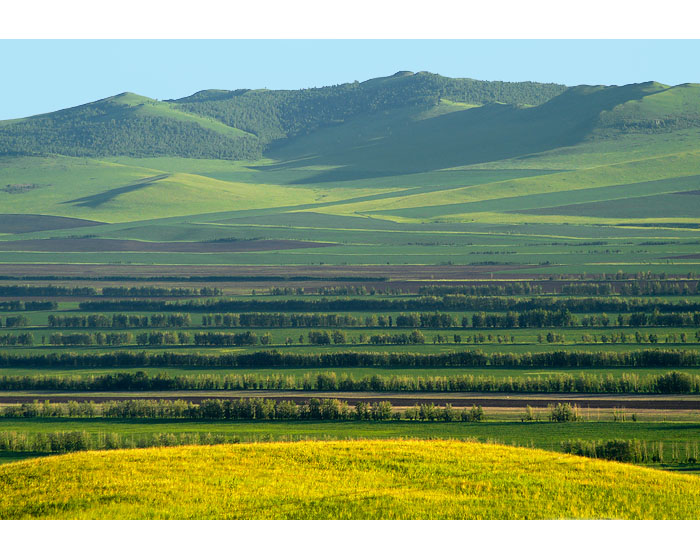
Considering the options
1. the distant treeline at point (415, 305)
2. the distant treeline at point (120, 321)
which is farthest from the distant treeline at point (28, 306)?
the distant treeline at point (120, 321)

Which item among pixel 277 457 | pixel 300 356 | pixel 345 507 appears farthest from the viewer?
pixel 300 356

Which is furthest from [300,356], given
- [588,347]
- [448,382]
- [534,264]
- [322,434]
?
[534,264]

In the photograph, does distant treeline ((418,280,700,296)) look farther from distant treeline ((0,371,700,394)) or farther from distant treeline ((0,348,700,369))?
distant treeline ((0,371,700,394))

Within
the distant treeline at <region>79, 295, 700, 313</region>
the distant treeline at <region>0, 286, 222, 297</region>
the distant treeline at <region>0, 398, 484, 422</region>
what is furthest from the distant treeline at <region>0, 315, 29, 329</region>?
the distant treeline at <region>0, 398, 484, 422</region>

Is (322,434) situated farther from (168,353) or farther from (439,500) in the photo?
(168,353)

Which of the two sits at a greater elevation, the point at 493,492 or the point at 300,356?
the point at 493,492

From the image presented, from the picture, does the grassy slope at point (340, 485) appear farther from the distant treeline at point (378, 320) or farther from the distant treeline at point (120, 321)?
the distant treeline at point (120, 321)
